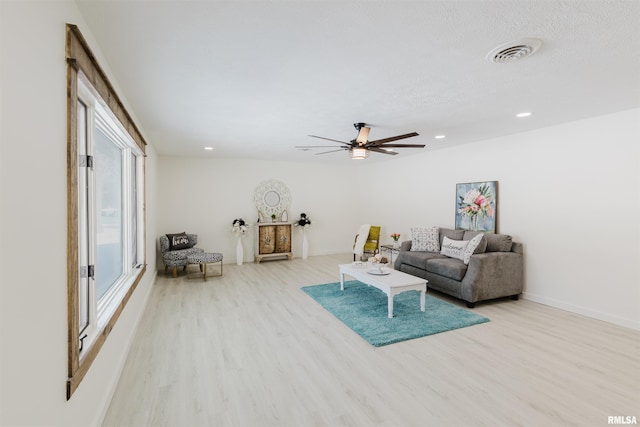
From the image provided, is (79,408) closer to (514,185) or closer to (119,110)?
(119,110)

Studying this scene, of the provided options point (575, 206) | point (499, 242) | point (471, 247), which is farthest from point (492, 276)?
point (575, 206)

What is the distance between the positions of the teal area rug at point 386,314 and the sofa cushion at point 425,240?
1.02m

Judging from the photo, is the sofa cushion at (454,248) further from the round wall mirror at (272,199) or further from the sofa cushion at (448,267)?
the round wall mirror at (272,199)

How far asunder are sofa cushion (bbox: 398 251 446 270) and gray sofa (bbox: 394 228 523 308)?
0.02 meters

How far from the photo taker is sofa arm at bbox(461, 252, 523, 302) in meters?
3.98

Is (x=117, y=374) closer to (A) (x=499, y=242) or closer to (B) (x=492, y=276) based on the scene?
(B) (x=492, y=276)

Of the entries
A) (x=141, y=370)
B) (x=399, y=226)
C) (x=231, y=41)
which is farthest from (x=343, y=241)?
(x=231, y=41)

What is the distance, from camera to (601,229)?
3.64 metres

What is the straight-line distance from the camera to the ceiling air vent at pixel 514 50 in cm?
194

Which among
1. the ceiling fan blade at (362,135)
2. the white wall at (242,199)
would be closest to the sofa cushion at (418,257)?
the ceiling fan blade at (362,135)

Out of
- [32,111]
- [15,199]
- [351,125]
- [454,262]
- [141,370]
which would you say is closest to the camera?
[15,199]

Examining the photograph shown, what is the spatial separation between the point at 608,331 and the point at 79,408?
4.71 meters

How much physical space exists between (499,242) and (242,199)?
5.22m

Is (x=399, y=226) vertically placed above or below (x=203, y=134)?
below
